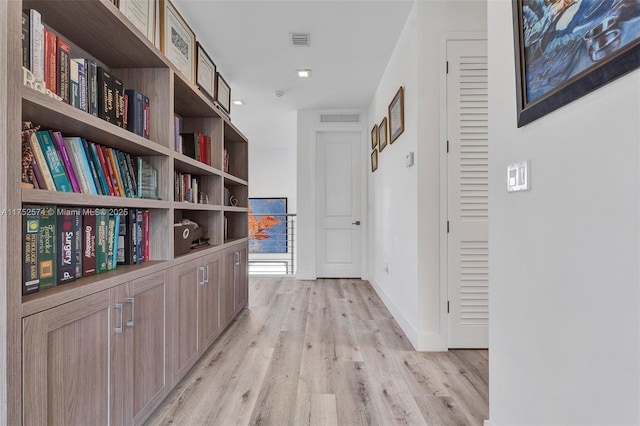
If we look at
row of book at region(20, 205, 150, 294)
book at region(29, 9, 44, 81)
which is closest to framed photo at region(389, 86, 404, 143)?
row of book at region(20, 205, 150, 294)

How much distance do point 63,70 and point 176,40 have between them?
130 centimetres

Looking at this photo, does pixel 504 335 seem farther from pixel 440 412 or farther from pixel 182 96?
pixel 182 96

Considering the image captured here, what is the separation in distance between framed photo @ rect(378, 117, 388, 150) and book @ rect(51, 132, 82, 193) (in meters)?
2.91

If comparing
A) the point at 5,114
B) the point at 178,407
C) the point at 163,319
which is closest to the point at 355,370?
the point at 178,407

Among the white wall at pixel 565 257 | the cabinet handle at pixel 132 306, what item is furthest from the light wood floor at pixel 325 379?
the cabinet handle at pixel 132 306

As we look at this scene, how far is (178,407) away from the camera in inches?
64.9

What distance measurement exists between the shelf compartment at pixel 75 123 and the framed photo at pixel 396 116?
1.99 meters

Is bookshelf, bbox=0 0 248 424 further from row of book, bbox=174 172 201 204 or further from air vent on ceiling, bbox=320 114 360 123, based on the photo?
air vent on ceiling, bbox=320 114 360 123

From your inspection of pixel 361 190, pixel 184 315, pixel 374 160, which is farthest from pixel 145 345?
pixel 361 190

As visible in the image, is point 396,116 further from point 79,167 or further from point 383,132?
point 79,167

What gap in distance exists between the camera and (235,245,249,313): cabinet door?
302 centimetres

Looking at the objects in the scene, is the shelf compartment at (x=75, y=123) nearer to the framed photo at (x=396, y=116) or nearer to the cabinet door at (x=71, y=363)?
the cabinet door at (x=71, y=363)

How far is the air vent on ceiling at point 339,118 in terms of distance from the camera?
4.91m

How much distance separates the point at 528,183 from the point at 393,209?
7.09 feet
